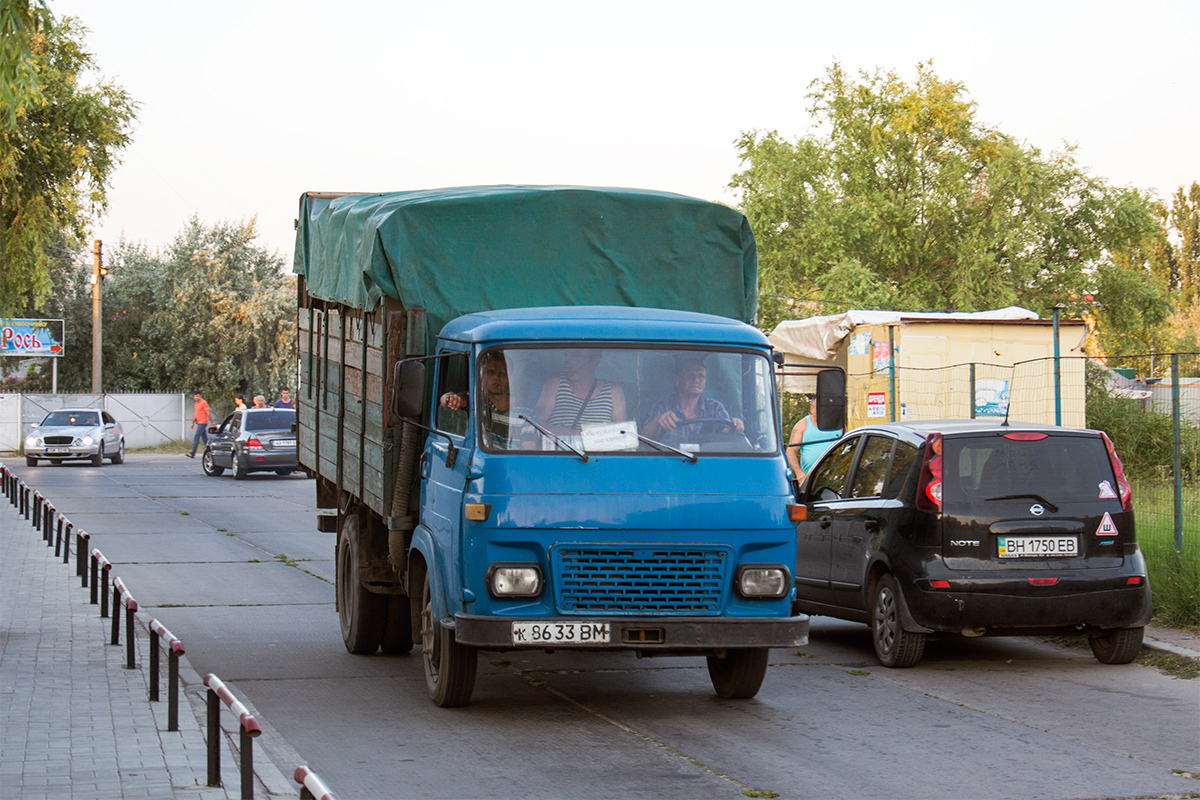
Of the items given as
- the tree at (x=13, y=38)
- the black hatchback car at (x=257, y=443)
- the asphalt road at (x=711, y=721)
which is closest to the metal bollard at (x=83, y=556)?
the asphalt road at (x=711, y=721)

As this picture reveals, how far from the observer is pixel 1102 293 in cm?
3700

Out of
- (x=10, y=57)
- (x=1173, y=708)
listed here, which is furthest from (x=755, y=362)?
(x=10, y=57)

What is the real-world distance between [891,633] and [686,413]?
284 cm

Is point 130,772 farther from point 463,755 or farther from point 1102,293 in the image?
point 1102,293

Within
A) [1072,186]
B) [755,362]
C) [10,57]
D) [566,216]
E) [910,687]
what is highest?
[1072,186]

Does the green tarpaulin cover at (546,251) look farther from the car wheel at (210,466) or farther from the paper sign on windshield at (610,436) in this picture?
the car wheel at (210,466)

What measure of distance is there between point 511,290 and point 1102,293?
31524mm

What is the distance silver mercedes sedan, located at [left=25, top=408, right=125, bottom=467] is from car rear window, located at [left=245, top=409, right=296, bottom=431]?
7.89m

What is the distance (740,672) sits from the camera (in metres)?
8.23

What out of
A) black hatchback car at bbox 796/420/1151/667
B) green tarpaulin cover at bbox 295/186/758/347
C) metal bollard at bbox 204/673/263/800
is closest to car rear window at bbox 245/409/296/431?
green tarpaulin cover at bbox 295/186/758/347

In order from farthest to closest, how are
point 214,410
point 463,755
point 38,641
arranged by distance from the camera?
point 214,410 → point 38,641 → point 463,755

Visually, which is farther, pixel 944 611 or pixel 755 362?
pixel 944 611

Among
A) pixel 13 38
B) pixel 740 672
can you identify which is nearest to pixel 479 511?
pixel 740 672

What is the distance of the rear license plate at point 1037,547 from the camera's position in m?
9.06
